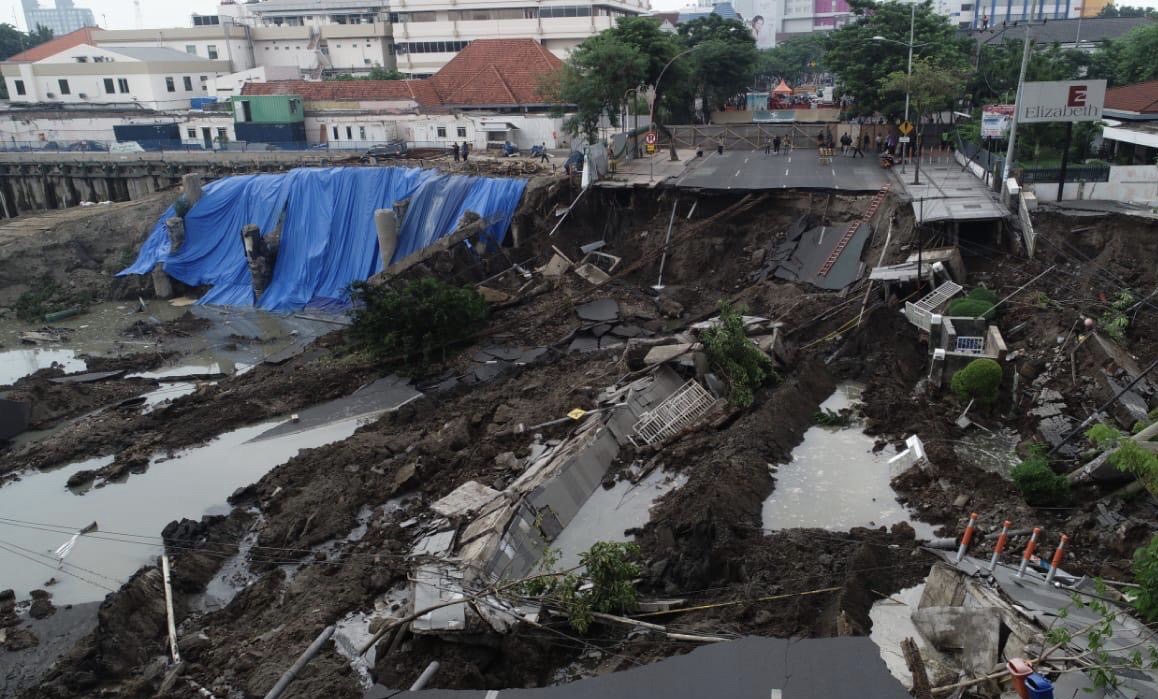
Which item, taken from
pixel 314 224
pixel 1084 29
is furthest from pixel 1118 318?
pixel 1084 29

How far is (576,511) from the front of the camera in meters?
15.3

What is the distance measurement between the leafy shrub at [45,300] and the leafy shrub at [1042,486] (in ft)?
109

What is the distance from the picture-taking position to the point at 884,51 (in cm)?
3588

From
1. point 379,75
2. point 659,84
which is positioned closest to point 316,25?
point 379,75

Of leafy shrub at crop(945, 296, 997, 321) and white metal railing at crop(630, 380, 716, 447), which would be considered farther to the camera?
leafy shrub at crop(945, 296, 997, 321)

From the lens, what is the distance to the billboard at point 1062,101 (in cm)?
2405

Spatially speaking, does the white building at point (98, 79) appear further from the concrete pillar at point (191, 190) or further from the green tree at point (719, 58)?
the green tree at point (719, 58)

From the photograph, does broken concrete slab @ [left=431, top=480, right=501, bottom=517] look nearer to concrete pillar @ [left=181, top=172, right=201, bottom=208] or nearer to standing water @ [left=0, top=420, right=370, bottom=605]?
standing water @ [left=0, top=420, right=370, bottom=605]

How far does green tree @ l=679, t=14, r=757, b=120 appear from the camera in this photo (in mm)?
49906

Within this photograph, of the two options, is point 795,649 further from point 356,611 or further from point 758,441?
point 758,441

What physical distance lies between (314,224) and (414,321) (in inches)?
522

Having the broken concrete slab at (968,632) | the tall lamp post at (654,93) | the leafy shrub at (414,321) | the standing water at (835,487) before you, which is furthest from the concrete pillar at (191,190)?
the broken concrete slab at (968,632)

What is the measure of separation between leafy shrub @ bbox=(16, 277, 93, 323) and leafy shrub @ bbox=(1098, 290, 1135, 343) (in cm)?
3434

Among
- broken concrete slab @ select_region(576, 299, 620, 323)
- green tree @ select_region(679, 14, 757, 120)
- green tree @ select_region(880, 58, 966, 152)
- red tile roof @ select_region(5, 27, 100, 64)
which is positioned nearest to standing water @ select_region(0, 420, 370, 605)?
broken concrete slab @ select_region(576, 299, 620, 323)
